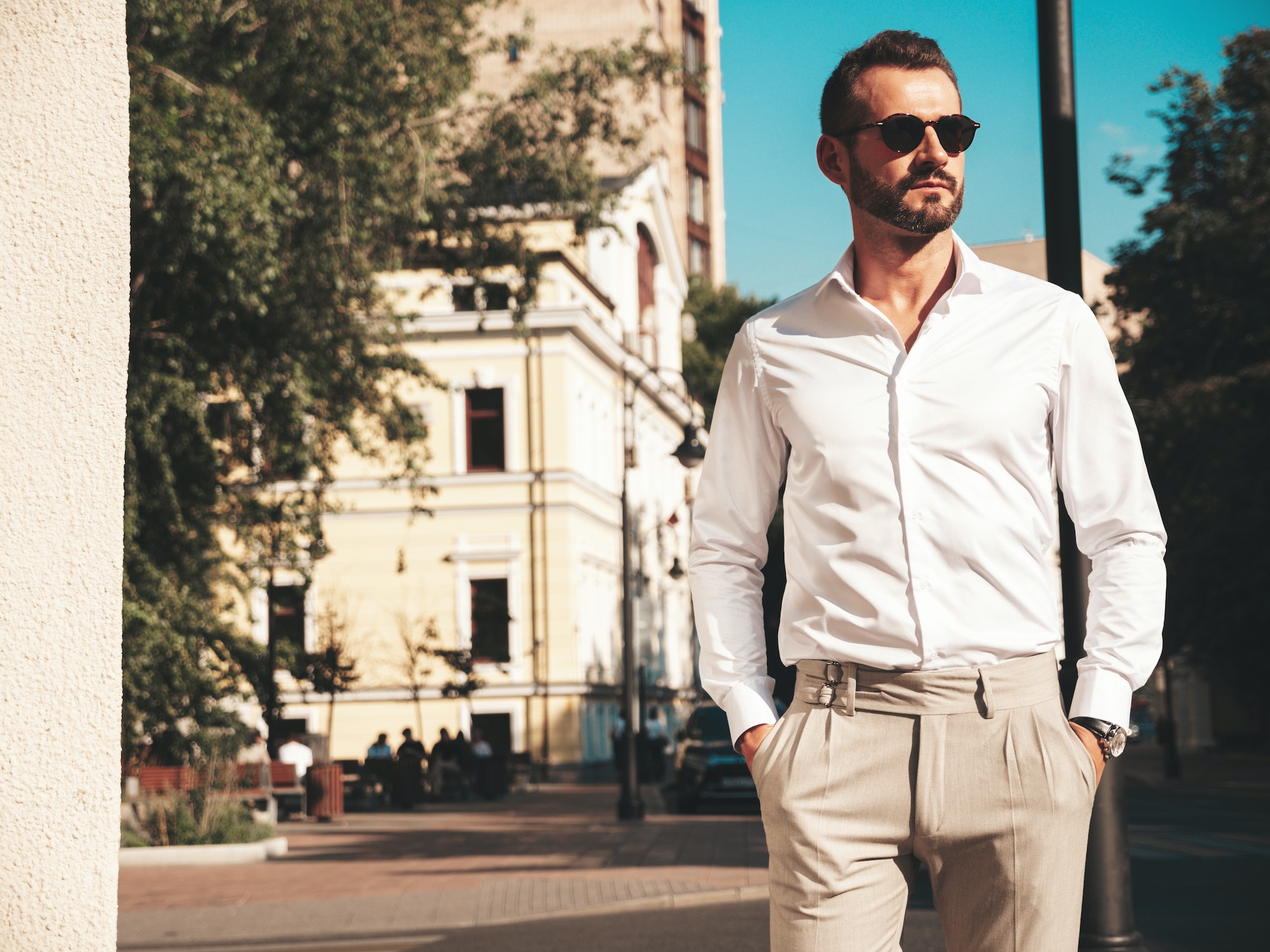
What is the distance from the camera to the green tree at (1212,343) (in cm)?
2502

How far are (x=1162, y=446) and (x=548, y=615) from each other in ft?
68.3

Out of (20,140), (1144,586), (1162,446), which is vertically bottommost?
(1144,586)

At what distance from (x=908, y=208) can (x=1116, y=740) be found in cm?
100

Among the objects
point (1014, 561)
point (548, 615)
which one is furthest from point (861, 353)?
point (548, 615)

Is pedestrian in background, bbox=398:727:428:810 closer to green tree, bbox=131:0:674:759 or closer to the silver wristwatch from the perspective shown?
green tree, bbox=131:0:674:759

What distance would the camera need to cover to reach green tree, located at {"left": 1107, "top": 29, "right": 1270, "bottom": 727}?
→ 82.1ft

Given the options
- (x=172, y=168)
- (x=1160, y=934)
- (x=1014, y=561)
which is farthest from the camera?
(x=172, y=168)

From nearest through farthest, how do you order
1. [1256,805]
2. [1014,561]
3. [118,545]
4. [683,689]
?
[1014,561] → [118,545] → [1256,805] → [683,689]

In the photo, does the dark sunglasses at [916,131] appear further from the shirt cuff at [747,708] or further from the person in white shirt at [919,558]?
the shirt cuff at [747,708]

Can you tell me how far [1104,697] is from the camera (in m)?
2.77

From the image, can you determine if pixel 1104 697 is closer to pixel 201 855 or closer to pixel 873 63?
pixel 873 63

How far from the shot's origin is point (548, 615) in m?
42.9

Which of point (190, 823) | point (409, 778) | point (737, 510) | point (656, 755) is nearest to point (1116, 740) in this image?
point (737, 510)

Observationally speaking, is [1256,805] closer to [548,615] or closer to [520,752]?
[520,752]
